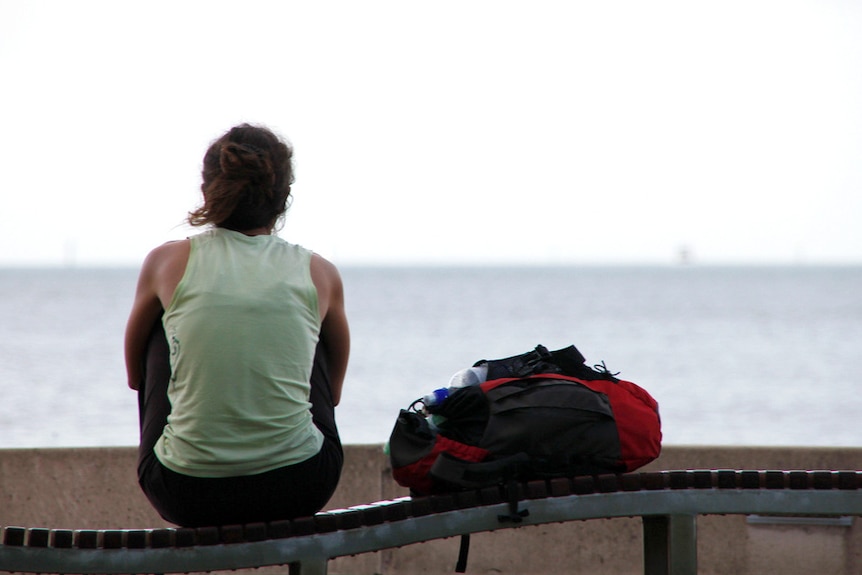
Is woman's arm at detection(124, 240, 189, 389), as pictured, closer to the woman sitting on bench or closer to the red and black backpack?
the woman sitting on bench

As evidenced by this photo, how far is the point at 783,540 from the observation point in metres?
4.19

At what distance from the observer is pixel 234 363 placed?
8.61ft

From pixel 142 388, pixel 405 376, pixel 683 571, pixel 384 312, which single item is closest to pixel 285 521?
pixel 142 388

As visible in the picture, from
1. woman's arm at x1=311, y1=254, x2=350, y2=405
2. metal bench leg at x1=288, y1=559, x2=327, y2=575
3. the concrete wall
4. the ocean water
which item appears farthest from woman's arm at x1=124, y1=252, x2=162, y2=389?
the ocean water

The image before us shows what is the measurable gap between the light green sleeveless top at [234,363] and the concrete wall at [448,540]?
1.72 metres

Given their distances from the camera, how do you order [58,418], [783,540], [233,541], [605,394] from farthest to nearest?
[58,418] < [783,540] < [605,394] < [233,541]

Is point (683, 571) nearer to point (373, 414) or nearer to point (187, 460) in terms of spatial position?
point (187, 460)

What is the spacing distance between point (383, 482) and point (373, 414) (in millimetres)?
17075

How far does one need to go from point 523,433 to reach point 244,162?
3.27 ft

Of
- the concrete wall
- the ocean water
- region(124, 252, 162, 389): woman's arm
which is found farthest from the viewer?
the ocean water

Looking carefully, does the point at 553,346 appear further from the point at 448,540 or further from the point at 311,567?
the point at 311,567

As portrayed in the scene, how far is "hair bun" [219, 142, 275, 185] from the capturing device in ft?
8.82

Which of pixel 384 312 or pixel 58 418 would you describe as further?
pixel 384 312

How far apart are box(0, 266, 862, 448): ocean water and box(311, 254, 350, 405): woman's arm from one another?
34.5ft
